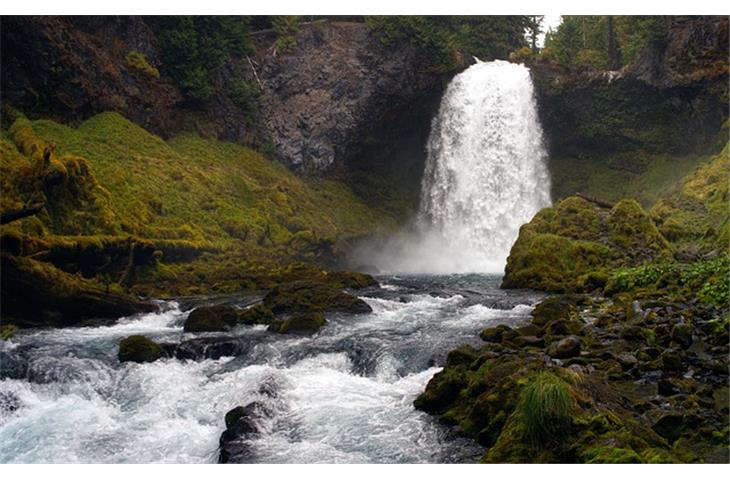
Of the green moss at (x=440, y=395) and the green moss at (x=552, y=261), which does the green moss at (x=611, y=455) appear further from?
the green moss at (x=552, y=261)

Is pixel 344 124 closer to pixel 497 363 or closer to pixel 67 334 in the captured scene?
pixel 67 334

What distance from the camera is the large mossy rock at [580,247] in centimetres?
2298

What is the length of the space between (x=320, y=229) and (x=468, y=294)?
15.9 meters

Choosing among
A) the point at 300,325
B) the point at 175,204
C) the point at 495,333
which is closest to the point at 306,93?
the point at 175,204

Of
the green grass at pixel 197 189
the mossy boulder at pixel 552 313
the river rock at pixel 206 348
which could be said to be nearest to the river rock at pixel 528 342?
the mossy boulder at pixel 552 313

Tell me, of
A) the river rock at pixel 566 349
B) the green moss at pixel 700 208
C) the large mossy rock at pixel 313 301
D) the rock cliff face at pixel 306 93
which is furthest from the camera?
the rock cliff face at pixel 306 93

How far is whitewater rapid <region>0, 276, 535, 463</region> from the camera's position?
32.8 feet

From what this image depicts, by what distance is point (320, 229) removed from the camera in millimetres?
37156

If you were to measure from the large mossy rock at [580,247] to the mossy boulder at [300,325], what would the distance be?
8689 millimetres

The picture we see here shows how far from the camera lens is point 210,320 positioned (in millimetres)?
17062

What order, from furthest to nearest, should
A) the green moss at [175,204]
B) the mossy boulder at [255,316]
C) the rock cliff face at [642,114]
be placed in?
the rock cliff face at [642,114] → the green moss at [175,204] → the mossy boulder at [255,316]

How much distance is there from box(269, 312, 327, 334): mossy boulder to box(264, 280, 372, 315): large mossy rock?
2.16 metres

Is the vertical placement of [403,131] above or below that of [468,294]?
above

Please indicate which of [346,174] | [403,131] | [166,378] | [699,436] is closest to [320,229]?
[346,174]
